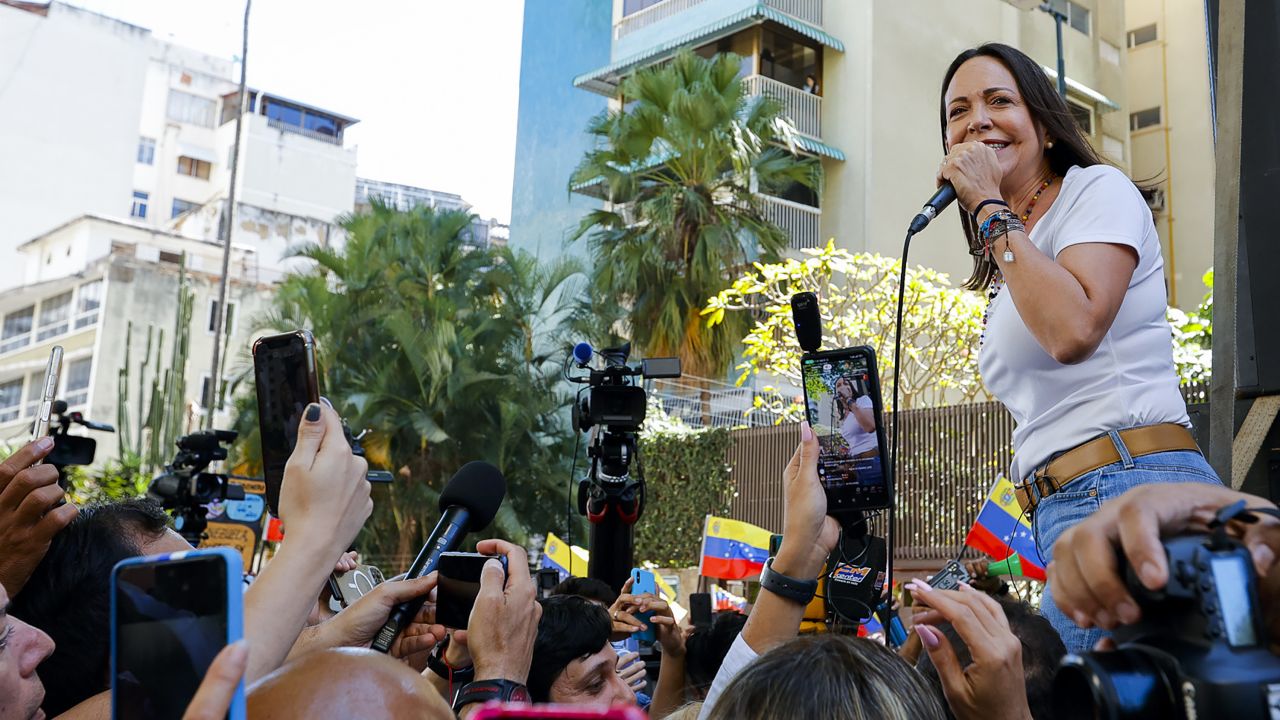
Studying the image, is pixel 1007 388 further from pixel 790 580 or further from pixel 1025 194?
pixel 790 580

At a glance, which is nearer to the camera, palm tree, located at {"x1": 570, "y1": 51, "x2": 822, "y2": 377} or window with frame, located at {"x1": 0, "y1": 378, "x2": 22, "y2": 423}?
palm tree, located at {"x1": 570, "y1": 51, "x2": 822, "y2": 377}

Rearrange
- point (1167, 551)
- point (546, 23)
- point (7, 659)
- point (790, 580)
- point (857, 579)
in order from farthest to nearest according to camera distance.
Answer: point (546, 23), point (857, 579), point (790, 580), point (7, 659), point (1167, 551)

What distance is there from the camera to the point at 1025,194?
271 centimetres

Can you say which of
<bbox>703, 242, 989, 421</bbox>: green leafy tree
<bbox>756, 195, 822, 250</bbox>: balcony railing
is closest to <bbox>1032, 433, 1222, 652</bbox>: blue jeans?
<bbox>703, 242, 989, 421</bbox>: green leafy tree

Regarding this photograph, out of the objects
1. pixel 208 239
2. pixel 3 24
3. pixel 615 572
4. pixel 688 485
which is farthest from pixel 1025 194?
pixel 3 24

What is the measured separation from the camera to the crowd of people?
134 centimetres

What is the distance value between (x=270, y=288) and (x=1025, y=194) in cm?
4259

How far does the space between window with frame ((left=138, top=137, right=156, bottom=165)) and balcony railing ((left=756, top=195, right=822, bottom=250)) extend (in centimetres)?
3793

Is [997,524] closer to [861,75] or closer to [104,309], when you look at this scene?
[861,75]

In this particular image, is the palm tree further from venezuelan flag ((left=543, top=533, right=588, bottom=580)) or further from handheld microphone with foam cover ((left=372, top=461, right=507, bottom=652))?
handheld microphone with foam cover ((left=372, top=461, right=507, bottom=652))

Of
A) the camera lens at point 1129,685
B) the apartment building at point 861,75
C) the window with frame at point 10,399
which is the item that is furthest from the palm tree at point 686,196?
the window with frame at point 10,399

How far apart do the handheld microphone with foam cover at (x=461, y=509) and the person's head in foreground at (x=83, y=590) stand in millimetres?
659

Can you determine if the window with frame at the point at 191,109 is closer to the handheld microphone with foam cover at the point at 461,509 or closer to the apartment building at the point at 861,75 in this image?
the apartment building at the point at 861,75

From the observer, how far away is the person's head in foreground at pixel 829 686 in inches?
60.5
